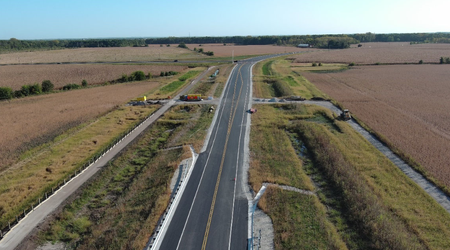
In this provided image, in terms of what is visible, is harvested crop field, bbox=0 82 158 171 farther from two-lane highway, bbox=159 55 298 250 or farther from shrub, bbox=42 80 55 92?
two-lane highway, bbox=159 55 298 250

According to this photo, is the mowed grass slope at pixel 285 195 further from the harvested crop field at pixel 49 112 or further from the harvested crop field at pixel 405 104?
the harvested crop field at pixel 49 112

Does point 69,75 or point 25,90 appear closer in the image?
point 25,90

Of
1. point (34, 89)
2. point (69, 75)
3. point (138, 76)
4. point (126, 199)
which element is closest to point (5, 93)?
point (34, 89)

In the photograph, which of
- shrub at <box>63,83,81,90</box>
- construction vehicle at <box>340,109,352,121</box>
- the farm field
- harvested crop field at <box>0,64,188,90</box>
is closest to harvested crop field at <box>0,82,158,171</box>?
shrub at <box>63,83,81,90</box>

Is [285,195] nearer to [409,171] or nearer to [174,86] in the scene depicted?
[409,171]

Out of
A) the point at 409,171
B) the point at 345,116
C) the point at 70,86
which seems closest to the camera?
the point at 409,171

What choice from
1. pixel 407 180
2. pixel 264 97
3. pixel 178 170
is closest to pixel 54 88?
pixel 264 97

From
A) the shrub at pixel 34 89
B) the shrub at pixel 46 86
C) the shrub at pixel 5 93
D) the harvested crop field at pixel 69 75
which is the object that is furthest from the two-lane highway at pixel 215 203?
the harvested crop field at pixel 69 75
